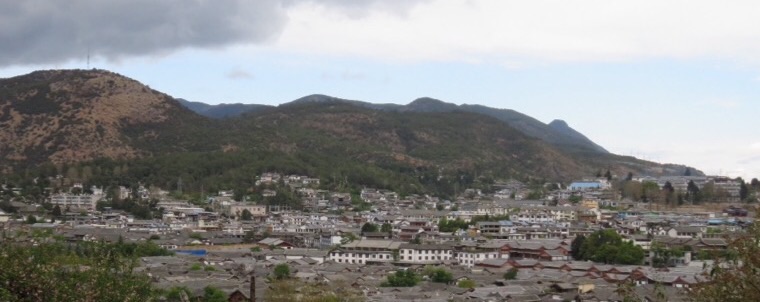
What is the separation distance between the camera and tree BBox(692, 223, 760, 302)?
8.07 meters

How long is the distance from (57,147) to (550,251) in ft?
153

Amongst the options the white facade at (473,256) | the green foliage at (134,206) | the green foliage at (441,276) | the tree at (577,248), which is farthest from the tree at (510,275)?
the green foliage at (134,206)

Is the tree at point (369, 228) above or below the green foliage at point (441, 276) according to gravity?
above

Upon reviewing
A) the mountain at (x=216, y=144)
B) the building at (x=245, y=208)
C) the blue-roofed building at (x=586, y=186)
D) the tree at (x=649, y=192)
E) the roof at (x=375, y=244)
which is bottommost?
the roof at (x=375, y=244)

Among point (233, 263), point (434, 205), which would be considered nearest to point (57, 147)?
point (434, 205)

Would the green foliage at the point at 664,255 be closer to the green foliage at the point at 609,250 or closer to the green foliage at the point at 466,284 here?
the green foliage at the point at 609,250

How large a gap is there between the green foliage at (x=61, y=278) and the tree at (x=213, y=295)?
11.4m

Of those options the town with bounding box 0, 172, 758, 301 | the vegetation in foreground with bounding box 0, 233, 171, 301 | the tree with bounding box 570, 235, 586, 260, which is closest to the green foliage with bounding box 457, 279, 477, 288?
the town with bounding box 0, 172, 758, 301

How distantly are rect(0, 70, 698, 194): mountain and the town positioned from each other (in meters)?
3.03

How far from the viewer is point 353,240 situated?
4269 cm

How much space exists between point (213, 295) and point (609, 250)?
60.5ft

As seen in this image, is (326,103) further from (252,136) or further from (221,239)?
(221,239)

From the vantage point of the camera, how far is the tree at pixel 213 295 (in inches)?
892

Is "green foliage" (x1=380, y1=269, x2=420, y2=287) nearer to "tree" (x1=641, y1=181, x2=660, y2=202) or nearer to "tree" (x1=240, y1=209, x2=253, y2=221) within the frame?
"tree" (x1=240, y1=209, x2=253, y2=221)
